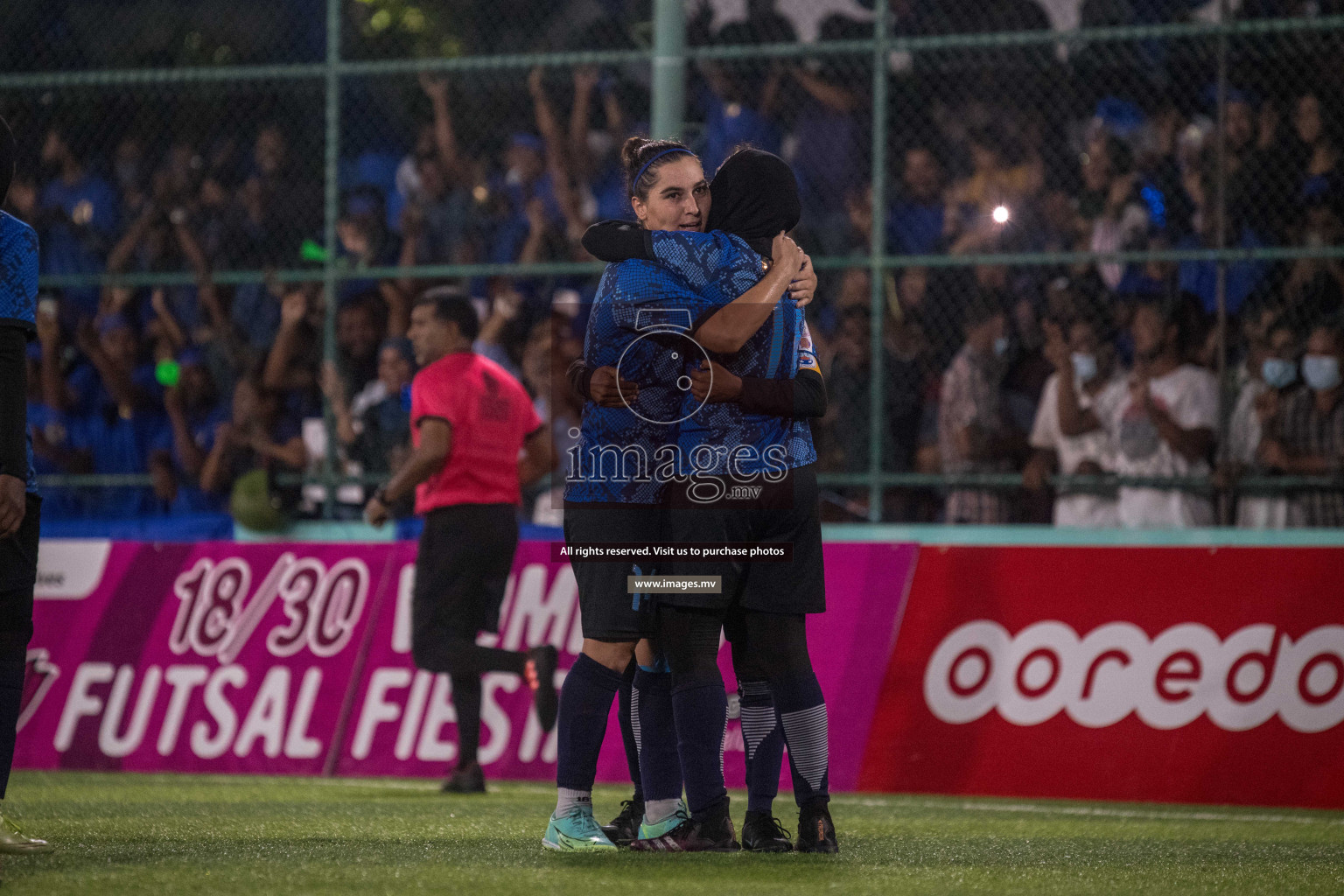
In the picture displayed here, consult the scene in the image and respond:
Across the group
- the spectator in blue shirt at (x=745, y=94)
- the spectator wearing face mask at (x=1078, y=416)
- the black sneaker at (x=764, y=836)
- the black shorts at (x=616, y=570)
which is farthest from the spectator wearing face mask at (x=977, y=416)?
the black shorts at (x=616, y=570)

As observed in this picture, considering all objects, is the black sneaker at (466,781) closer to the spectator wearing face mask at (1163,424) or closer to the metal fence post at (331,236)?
the metal fence post at (331,236)

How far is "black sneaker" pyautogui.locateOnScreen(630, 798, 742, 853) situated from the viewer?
16.6 ft

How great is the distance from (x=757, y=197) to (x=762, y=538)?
0.97 meters

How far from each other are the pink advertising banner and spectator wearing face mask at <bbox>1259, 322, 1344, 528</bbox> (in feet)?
6.24

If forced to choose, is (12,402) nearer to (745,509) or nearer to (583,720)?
(583,720)

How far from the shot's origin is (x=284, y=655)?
30.3ft

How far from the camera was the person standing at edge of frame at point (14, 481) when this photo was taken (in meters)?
4.70

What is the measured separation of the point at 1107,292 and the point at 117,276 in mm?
5506

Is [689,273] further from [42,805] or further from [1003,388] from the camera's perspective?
[1003,388]

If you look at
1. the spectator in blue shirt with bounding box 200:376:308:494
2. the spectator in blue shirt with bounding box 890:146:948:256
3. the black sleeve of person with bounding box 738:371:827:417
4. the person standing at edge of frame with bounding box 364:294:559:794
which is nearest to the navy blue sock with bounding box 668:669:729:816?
the black sleeve of person with bounding box 738:371:827:417

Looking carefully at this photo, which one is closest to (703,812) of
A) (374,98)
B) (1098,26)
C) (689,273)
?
(689,273)

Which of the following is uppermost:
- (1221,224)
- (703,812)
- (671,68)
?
(671,68)

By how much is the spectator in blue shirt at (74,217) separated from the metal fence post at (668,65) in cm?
439

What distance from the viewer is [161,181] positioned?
1188 cm
